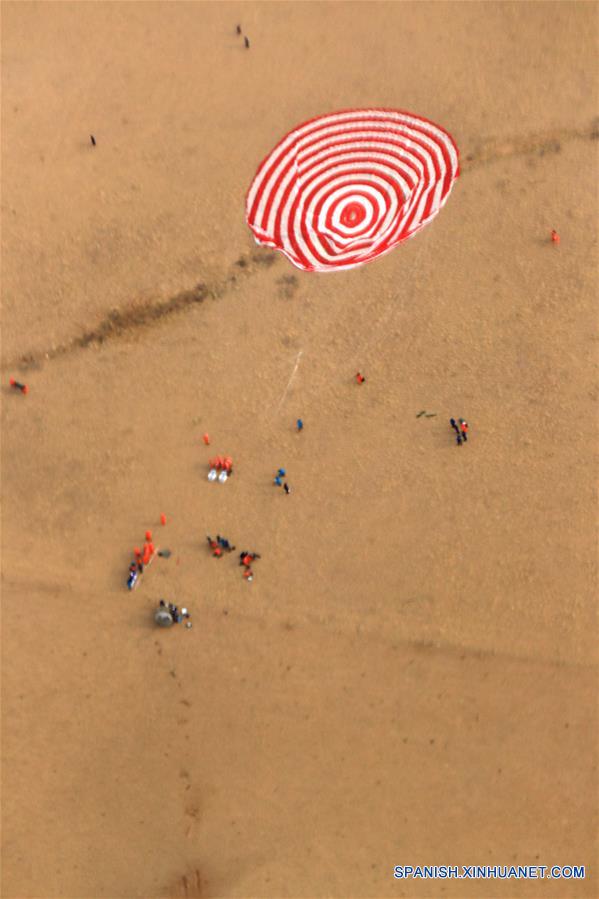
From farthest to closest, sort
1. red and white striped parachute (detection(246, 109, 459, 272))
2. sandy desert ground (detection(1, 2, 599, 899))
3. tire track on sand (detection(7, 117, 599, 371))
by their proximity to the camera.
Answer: red and white striped parachute (detection(246, 109, 459, 272))
tire track on sand (detection(7, 117, 599, 371))
sandy desert ground (detection(1, 2, 599, 899))

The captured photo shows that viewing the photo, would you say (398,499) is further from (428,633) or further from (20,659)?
(20,659)

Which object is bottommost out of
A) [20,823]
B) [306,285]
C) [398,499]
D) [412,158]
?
[20,823]

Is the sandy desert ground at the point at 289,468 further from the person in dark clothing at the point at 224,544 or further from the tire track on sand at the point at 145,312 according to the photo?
the person in dark clothing at the point at 224,544

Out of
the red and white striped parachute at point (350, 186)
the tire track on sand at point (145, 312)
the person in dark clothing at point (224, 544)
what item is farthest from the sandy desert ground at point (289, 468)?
the red and white striped parachute at point (350, 186)

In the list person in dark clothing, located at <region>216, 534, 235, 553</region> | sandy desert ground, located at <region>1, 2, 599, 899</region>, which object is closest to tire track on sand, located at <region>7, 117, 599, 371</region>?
sandy desert ground, located at <region>1, 2, 599, 899</region>

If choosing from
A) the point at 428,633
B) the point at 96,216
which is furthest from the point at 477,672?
the point at 96,216

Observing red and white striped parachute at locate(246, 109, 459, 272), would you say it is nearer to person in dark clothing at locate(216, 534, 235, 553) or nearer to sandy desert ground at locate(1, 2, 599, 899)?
sandy desert ground at locate(1, 2, 599, 899)

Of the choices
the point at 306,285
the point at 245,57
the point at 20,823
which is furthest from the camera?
the point at 245,57
